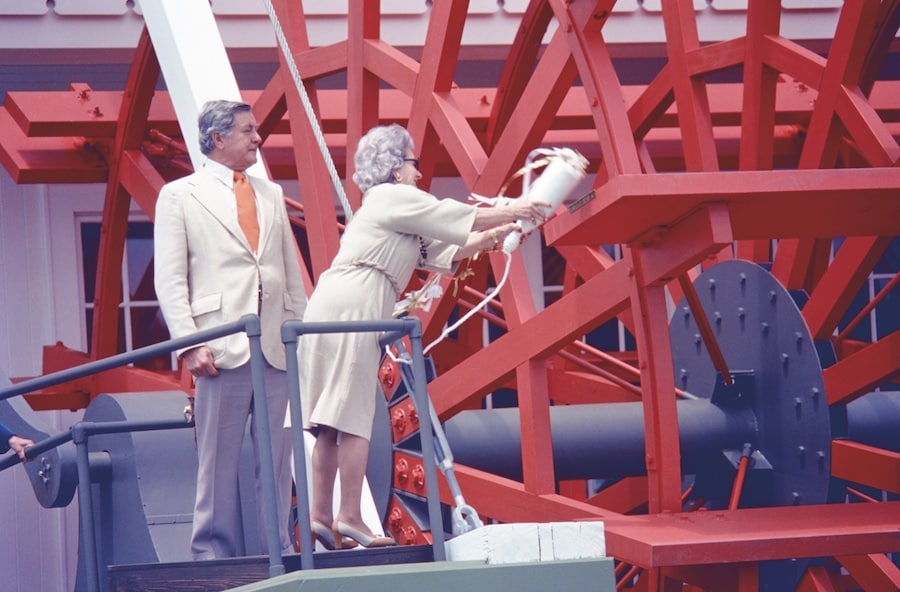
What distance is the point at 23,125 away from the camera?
31.5 feet

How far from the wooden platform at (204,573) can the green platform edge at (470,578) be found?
0.77 ft

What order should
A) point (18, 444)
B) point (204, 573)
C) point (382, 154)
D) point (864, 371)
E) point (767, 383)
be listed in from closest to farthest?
1. point (204, 573)
2. point (382, 154)
3. point (18, 444)
4. point (767, 383)
5. point (864, 371)

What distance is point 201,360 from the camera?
16.5ft

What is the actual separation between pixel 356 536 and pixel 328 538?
0.10 metres

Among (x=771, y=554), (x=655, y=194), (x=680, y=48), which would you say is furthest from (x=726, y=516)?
(x=680, y=48)

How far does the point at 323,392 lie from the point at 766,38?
4.07 meters

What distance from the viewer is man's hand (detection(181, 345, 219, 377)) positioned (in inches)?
199

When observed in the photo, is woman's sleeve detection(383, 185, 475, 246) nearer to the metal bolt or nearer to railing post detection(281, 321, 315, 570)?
railing post detection(281, 321, 315, 570)

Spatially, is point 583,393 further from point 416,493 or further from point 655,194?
point 655,194

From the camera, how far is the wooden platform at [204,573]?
15.4ft

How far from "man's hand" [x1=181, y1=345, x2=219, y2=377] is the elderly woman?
345mm

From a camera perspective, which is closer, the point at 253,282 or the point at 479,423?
the point at 253,282

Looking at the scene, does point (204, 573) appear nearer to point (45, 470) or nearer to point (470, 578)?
point (470, 578)

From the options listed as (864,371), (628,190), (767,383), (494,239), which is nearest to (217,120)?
(494,239)
